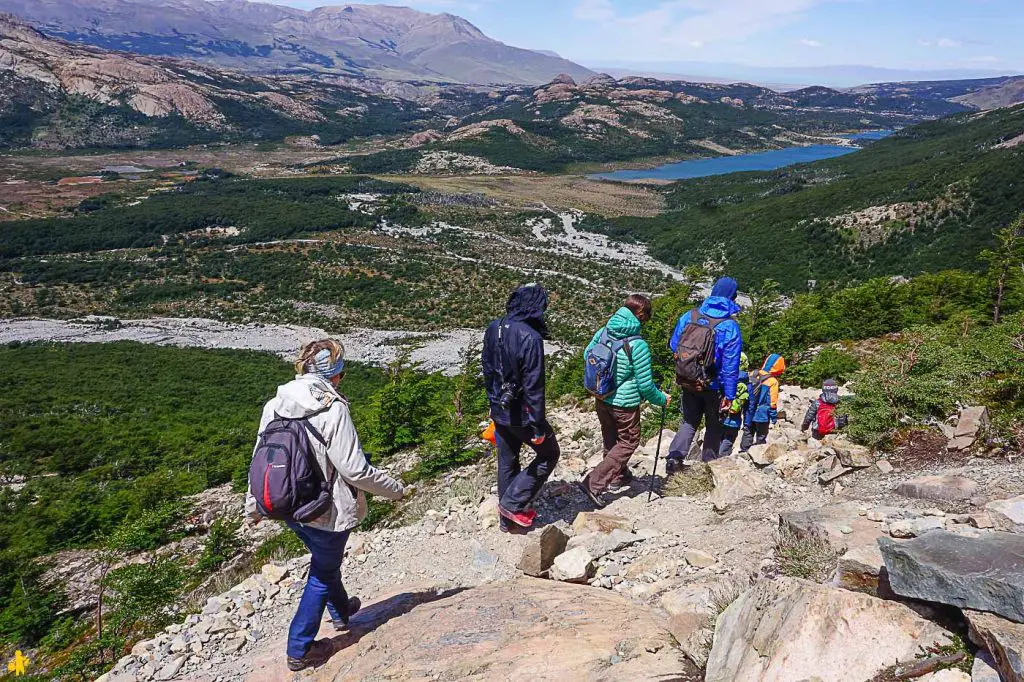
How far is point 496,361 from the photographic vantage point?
4348 millimetres

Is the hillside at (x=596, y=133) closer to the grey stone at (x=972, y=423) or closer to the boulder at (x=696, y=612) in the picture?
the grey stone at (x=972, y=423)

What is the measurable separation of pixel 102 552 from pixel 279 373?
20032mm

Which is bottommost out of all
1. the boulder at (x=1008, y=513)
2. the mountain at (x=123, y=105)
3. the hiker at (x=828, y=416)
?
the hiker at (x=828, y=416)

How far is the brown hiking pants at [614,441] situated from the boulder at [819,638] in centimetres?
242

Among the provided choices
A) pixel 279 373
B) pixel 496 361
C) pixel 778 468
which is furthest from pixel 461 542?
pixel 279 373

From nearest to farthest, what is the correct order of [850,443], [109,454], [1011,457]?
[1011,457] → [850,443] → [109,454]

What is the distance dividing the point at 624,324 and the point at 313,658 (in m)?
3.27

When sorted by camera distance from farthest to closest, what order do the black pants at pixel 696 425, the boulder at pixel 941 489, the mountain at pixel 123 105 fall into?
1. the mountain at pixel 123 105
2. the black pants at pixel 696 425
3. the boulder at pixel 941 489

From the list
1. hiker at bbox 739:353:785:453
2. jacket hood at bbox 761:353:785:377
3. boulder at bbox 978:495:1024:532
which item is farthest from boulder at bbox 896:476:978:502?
jacket hood at bbox 761:353:785:377

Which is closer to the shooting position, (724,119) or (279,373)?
(279,373)

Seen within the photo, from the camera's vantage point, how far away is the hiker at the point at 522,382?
4.14 metres

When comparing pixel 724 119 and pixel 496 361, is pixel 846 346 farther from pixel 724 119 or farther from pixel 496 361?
pixel 724 119

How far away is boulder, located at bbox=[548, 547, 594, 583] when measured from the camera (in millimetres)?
3869

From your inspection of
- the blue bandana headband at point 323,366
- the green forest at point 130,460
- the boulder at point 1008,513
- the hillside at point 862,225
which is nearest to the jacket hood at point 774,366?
the boulder at point 1008,513
